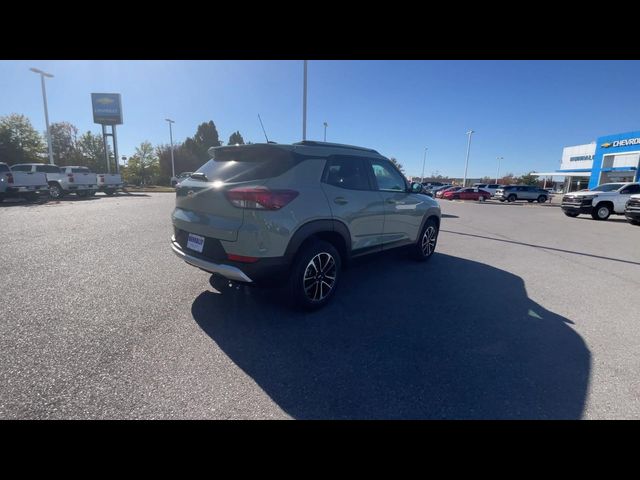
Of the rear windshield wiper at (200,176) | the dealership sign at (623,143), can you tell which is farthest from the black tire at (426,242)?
the dealership sign at (623,143)

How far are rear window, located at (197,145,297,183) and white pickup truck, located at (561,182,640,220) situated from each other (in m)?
18.2

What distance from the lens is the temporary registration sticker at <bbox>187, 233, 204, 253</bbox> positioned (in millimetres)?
3133

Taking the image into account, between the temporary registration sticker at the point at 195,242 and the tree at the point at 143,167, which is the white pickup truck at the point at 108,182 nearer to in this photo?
the temporary registration sticker at the point at 195,242

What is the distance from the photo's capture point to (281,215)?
9.41 feet

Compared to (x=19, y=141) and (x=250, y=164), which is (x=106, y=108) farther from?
(x=250, y=164)

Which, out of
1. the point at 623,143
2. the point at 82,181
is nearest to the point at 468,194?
the point at 623,143

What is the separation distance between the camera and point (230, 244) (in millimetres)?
2891

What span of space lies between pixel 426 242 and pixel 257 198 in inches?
157

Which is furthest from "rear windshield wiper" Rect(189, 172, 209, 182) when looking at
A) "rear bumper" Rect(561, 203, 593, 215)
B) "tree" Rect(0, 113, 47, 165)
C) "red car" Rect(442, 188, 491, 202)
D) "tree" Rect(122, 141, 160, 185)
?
"tree" Rect(122, 141, 160, 185)

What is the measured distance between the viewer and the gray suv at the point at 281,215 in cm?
285

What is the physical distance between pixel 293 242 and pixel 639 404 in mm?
2978

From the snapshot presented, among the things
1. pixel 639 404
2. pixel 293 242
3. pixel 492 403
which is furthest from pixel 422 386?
pixel 293 242
